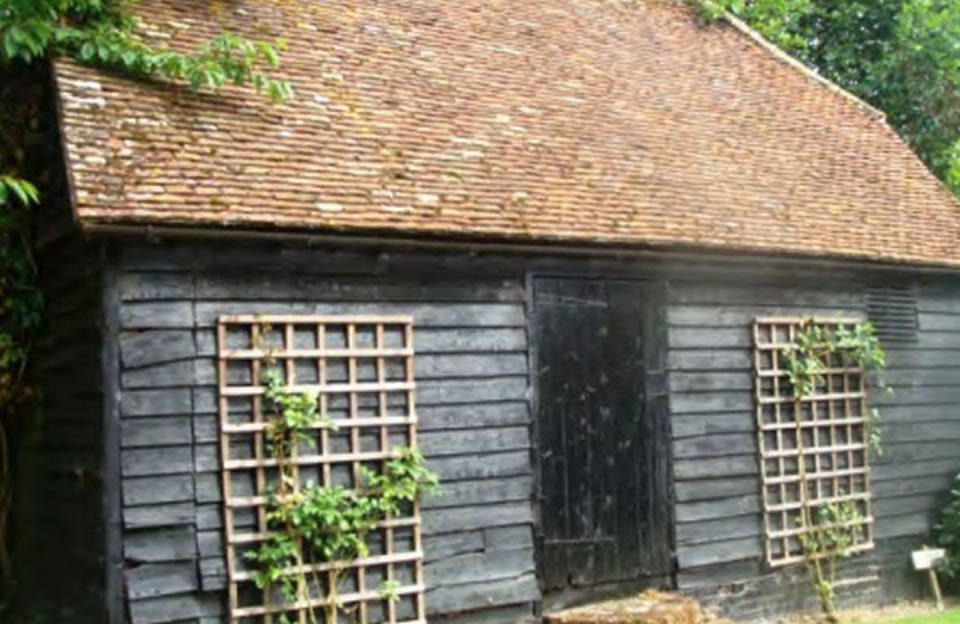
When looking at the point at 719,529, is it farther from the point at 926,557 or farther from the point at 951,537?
the point at 951,537

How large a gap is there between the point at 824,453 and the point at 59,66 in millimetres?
7712

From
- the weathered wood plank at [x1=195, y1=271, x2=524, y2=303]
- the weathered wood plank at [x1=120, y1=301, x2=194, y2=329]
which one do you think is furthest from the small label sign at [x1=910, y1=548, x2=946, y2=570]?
the weathered wood plank at [x1=120, y1=301, x2=194, y2=329]

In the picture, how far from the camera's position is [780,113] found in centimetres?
1371

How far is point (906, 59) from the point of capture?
18672 millimetres

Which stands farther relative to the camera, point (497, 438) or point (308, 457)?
point (497, 438)

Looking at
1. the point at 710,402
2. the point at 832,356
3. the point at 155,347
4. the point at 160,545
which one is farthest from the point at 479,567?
the point at 832,356

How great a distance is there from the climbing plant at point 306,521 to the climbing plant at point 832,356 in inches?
182

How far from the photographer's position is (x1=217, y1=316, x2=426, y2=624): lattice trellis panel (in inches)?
292

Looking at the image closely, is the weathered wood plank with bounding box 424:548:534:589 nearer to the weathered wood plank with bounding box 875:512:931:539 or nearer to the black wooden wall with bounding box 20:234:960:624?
the black wooden wall with bounding box 20:234:960:624

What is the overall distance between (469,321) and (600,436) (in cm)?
163

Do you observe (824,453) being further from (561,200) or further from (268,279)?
(268,279)

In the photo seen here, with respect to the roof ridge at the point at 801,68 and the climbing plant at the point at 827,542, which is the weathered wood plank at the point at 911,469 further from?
the roof ridge at the point at 801,68

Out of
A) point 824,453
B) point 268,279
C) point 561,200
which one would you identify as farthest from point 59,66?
point 824,453

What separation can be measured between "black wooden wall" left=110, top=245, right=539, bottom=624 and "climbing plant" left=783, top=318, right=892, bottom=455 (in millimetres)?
3215
